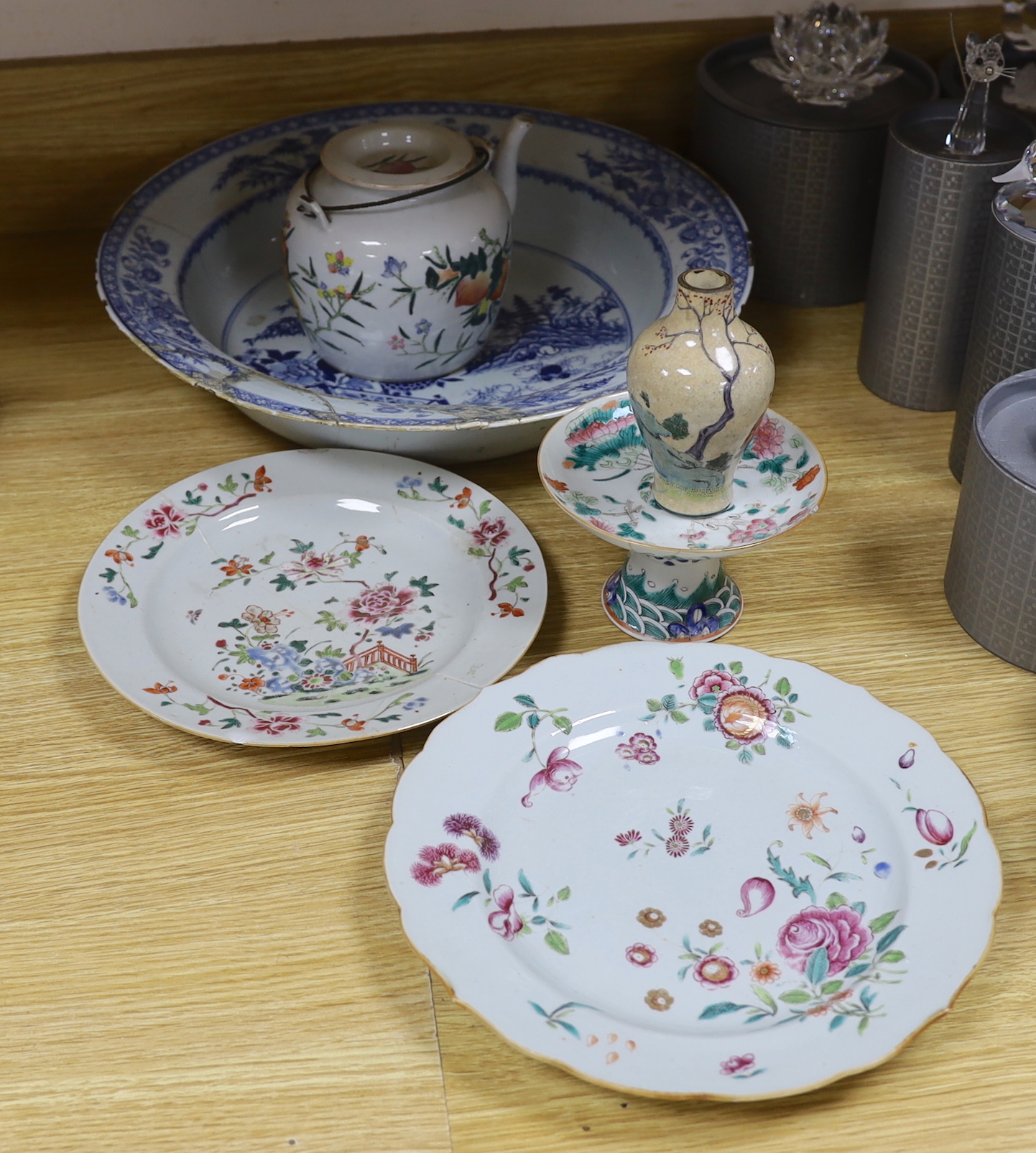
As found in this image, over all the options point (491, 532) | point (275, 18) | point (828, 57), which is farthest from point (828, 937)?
point (275, 18)

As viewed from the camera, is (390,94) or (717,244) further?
(390,94)

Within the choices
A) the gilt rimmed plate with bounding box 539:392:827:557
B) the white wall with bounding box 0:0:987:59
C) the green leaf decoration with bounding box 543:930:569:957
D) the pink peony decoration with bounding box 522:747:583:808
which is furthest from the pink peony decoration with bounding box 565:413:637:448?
the white wall with bounding box 0:0:987:59

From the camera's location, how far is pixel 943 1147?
0.54m

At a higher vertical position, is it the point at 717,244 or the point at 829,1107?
the point at 717,244

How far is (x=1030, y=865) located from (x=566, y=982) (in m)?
0.26

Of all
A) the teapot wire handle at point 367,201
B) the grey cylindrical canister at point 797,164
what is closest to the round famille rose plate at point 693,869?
the teapot wire handle at point 367,201

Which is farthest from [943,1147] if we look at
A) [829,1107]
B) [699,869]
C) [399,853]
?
[399,853]

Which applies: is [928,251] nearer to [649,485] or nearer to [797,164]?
[797,164]

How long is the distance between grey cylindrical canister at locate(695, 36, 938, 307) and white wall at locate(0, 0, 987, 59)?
9cm

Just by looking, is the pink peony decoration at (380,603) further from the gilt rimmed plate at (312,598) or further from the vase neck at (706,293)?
the vase neck at (706,293)

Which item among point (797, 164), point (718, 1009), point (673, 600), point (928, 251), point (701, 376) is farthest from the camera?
point (797, 164)

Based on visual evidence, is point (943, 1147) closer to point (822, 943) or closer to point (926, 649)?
point (822, 943)

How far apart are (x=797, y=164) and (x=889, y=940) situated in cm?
66

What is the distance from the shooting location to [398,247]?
865 millimetres
